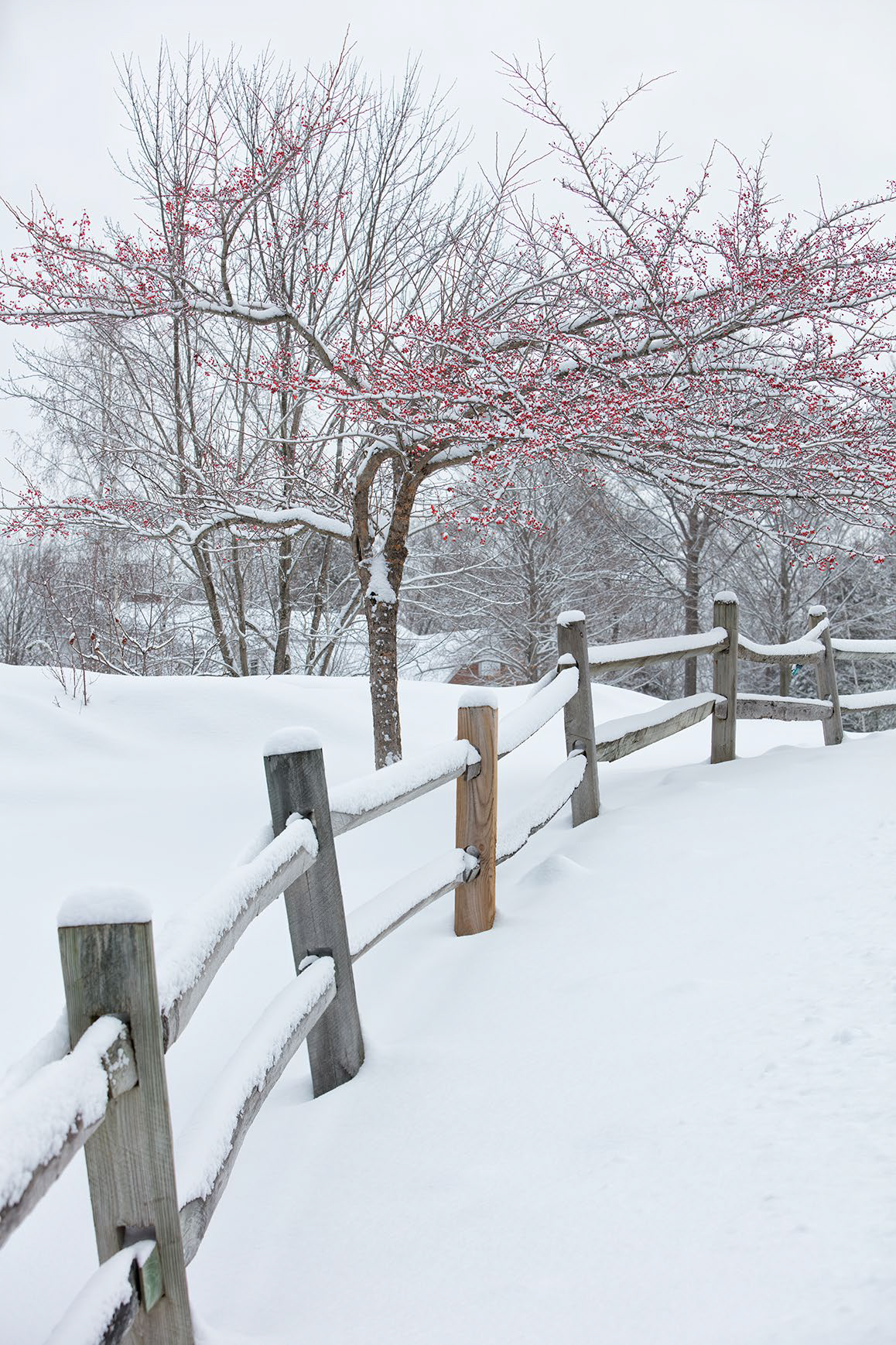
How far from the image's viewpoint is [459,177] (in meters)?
11.1

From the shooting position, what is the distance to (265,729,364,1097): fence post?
264 centimetres

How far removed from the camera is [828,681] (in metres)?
8.26

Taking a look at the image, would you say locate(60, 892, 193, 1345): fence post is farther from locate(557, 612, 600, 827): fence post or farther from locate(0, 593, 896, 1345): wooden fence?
locate(557, 612, 600, 827): fence post

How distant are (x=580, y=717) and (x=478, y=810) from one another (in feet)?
5.06

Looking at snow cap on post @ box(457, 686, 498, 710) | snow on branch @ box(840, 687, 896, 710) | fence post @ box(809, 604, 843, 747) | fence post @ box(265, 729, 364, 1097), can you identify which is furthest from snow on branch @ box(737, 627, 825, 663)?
fence post @ box(265, 729, 364, 1097)

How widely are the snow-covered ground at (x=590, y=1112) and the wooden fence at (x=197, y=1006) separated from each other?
0.29m

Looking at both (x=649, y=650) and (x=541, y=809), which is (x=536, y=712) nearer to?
(x=541, y=809)

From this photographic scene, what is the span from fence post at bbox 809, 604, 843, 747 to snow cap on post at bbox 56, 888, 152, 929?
7520 millimetres

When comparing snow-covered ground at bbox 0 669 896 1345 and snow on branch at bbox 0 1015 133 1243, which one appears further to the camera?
snow-covered ground at bbox 0 669 896 1345

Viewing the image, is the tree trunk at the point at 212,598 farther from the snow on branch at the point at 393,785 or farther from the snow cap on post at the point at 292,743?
the snow cap on post at the point at 292,743

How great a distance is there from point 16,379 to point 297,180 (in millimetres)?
6095

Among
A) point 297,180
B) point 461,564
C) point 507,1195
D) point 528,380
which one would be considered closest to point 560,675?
point 528,380

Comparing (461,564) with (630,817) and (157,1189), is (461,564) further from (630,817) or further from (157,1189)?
(157,1189)

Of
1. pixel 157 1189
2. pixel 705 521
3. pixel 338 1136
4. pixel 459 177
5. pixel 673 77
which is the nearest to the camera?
pixel 157 1189
